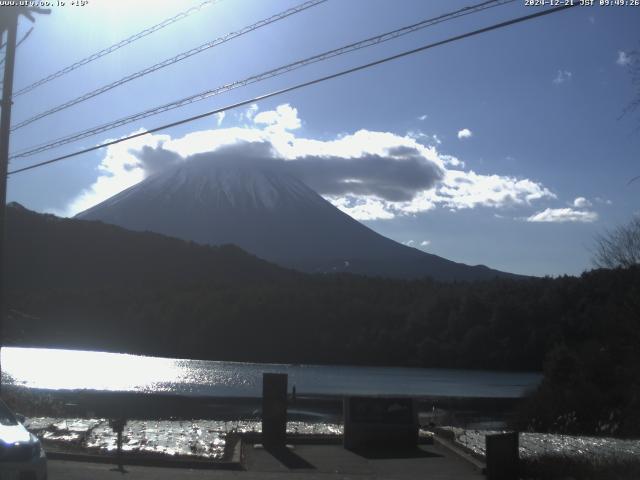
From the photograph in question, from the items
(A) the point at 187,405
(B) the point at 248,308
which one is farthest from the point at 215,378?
(B) the point at 248,308

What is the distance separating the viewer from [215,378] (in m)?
59.8

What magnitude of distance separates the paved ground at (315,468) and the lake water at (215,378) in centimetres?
2978

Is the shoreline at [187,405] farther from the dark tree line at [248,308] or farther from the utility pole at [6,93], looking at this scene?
the dark tree line at [248,308]

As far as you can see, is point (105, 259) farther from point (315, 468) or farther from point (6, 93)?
point (315, 468)

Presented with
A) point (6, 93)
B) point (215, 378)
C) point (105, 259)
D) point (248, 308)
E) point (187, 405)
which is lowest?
point (187, 405)

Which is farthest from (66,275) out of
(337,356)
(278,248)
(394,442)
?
(394,442)

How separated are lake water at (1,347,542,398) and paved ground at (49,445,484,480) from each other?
1172 inches

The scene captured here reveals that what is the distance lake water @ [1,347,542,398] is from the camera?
1972 inches

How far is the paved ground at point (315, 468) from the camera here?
1266 cm

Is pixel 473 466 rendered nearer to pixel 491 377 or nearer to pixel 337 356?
pixel 491 377

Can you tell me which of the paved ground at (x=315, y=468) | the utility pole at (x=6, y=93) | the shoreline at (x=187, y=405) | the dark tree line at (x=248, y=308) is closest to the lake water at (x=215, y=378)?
the shoreline at (x=187, y=405)

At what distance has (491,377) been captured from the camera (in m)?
69.0

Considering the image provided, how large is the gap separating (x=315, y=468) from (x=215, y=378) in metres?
46.9

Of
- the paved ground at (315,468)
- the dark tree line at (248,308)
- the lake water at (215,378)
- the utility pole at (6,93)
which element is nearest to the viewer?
the paved ground at (315,468)
